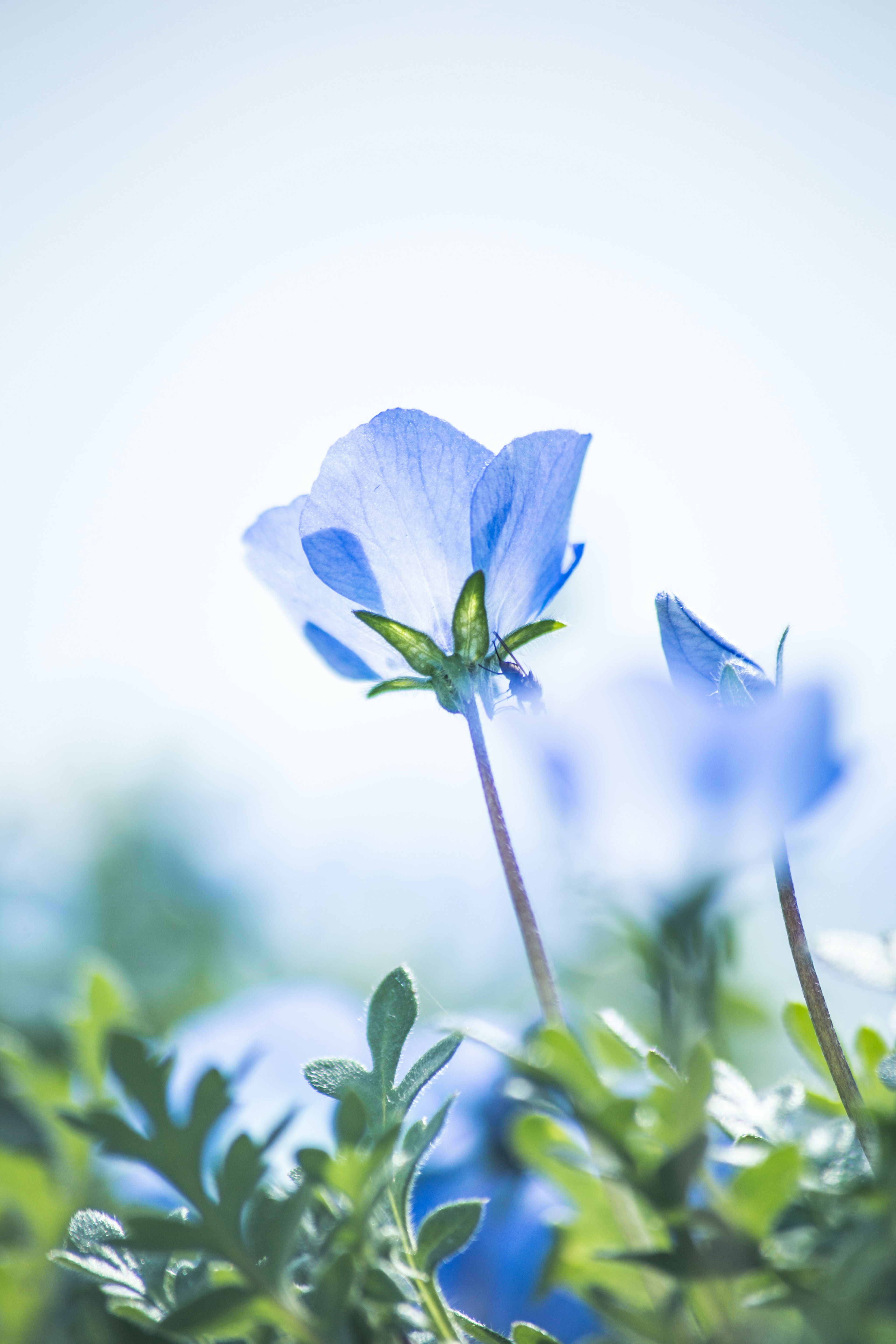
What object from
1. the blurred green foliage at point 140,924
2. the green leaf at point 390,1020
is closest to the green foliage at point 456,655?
the green leaf at point 390,1020

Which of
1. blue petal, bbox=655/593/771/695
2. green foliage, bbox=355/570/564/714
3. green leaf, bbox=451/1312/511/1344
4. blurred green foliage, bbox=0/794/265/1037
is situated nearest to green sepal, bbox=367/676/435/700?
green foliage, bbox=355/570/564/714

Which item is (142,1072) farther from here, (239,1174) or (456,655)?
(456,655)

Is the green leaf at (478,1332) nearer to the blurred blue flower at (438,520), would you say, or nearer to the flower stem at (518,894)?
the flower stem at (518,894)

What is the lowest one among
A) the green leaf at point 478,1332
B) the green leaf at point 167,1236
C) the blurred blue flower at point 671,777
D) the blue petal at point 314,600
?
the green leaf at point 478,1332

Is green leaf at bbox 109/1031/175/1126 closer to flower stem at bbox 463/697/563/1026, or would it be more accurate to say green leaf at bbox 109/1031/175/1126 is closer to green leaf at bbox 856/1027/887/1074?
flower stem at bbox 463/697/563/1026

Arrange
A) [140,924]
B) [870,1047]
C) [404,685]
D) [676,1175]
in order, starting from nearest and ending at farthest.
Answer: [676,1175], [870,1047], [404,685], [140,924]

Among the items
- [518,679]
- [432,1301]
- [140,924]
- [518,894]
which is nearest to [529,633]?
[518,679]

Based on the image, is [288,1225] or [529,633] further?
[529,633]
